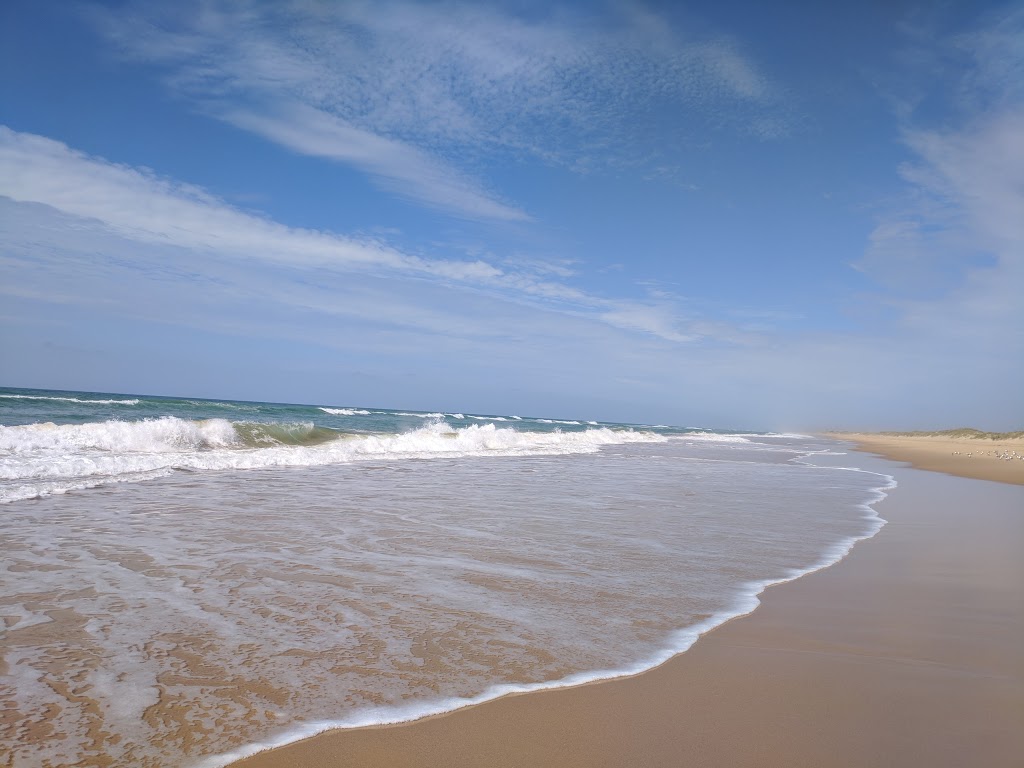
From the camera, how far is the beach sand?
7.88 feet

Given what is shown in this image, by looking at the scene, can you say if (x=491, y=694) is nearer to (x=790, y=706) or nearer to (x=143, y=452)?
(x=790, y=706)

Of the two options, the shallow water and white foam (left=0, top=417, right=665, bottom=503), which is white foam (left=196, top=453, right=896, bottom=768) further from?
white foam (left=0, top=417, right=665, bottom=503)

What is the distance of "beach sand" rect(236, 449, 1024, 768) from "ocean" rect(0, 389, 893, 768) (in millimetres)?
179

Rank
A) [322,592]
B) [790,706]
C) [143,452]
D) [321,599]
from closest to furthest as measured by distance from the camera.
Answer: [790,706]
[321,599]
[322,592]
[143,452]

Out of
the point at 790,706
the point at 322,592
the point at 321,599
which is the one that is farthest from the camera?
the point at 322,592

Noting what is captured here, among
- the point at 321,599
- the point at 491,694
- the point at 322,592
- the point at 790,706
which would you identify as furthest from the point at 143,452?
the point at 790,706

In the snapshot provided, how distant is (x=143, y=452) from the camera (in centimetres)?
1431

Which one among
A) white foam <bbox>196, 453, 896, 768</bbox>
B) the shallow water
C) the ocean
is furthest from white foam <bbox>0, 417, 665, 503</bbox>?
white foam <bbox>196, 453, 896, 768</bbox>

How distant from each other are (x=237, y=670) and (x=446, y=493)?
6668mm

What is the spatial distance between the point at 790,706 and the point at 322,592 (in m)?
2.96

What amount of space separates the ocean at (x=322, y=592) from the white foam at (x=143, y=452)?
0.11 m

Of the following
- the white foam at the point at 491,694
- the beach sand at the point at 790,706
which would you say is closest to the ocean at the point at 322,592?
the white foam at the point at 491,694

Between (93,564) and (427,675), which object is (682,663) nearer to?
(427,675)

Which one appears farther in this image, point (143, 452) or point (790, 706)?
point (143, 452)
